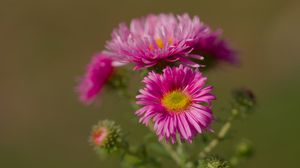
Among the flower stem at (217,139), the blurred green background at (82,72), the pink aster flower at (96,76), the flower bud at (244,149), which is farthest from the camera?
the blurred green background at (82,72)

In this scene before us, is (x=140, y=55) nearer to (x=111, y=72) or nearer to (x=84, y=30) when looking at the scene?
(x=111, y=72)

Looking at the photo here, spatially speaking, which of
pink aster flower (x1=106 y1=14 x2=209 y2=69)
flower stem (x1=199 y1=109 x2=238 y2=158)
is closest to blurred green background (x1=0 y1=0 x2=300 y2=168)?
flower stem (x1=199 y1=109 x2=238 y2=158)

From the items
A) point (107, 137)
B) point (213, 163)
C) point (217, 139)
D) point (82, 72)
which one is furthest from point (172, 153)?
point (82, 72)

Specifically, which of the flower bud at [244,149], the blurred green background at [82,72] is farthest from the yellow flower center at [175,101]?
the blurred green background at [82,72]

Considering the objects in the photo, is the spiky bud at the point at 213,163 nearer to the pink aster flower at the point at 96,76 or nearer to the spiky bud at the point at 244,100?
the spiky bud at the point at 244,100

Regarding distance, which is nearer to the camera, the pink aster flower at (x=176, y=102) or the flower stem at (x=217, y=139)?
the pink aster flower at (x=176, y=102)
